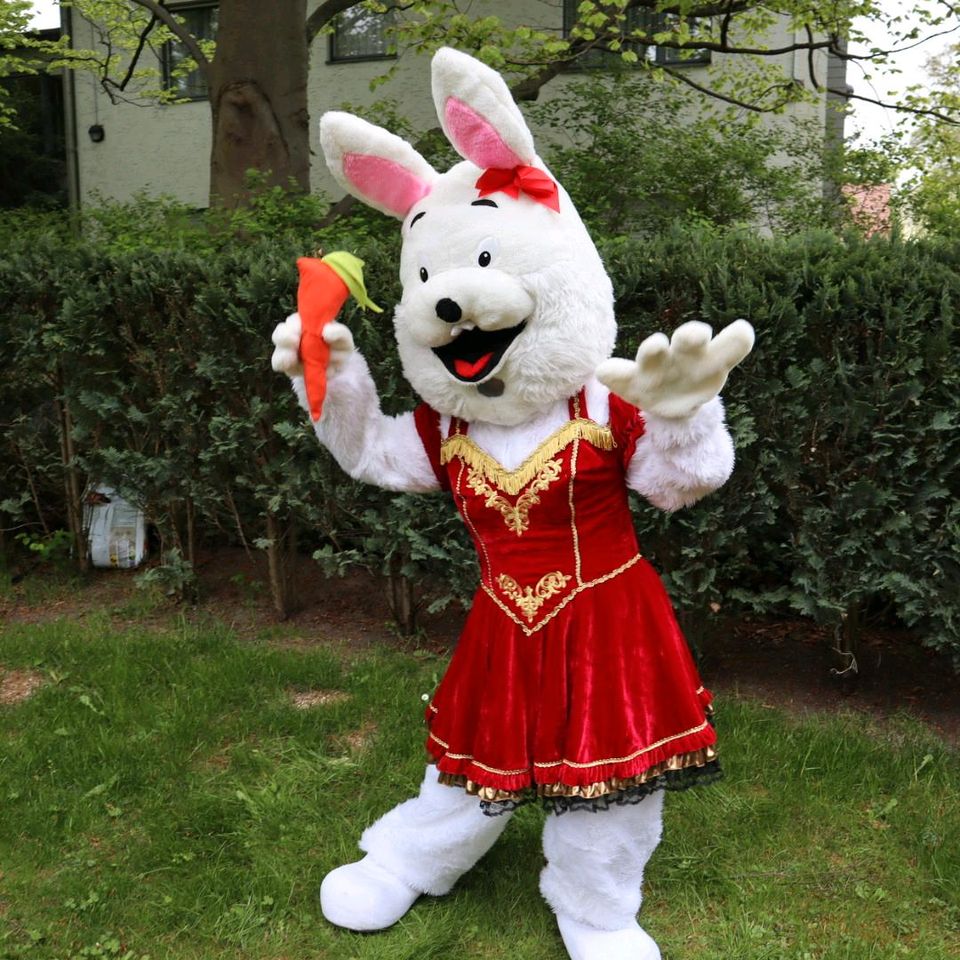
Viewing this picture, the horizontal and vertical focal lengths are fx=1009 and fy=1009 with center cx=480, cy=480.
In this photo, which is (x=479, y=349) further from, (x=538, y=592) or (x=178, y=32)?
(x=178, y=32)

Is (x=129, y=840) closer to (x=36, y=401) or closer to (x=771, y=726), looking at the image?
(x=771, y=726)

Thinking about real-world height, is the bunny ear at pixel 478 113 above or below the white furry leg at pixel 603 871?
above

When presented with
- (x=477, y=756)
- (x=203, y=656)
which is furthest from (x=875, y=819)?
(x=203, y=656)

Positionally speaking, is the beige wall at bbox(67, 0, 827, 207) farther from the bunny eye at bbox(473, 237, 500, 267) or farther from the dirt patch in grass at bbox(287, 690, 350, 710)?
the bunny eye at bbox(473, 237, 500, 267)

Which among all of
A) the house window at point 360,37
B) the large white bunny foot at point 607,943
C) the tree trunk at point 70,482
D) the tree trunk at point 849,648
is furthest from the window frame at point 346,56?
the large white bunny foot at point 607,943

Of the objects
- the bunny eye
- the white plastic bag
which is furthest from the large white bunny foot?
the white plastic bag

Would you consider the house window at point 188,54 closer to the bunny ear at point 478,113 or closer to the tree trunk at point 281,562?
the tree trunk at point 281,562

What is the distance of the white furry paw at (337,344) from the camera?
2.57 metres

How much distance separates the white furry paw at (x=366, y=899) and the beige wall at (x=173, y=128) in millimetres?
11480

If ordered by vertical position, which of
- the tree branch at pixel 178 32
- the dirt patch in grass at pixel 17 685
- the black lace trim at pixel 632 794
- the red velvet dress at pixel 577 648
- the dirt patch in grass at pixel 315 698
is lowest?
the dirt patch in grass at pixel 17 685

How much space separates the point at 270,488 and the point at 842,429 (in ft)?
8.84

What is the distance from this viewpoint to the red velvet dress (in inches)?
97.3

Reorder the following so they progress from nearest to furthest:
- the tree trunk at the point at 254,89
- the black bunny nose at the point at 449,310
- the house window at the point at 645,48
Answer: the black bunny nose at the point at 449,310 < the tree trunk at the point at 254,89 < the house window at the point at 645,48

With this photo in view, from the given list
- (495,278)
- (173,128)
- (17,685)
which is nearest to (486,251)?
(495,278)
